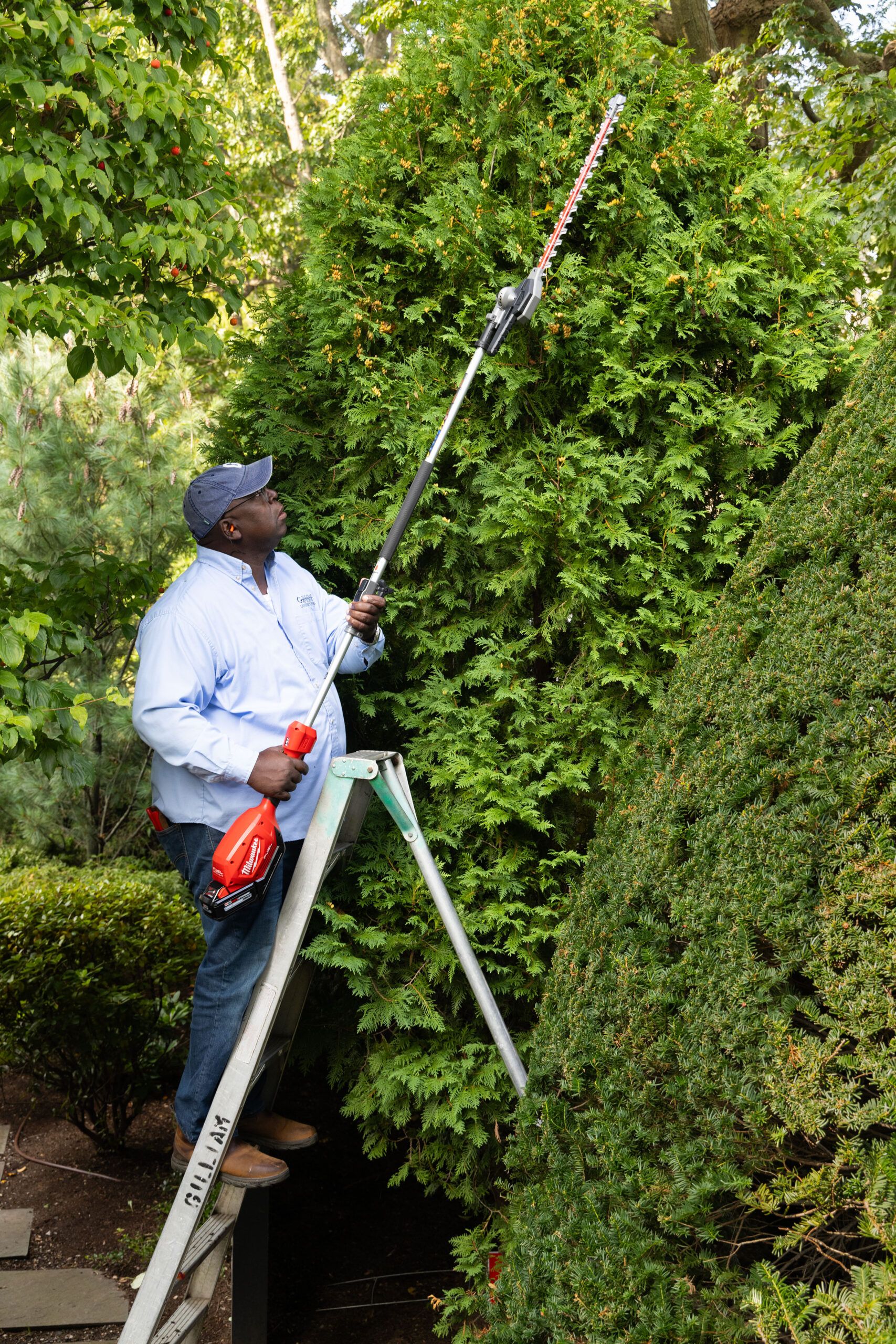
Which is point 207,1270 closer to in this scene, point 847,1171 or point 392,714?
point 392,714

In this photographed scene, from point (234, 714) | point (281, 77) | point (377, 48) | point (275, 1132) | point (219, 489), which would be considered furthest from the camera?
point (377, 48)

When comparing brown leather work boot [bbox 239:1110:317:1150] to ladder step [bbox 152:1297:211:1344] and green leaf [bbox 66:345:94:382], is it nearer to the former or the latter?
ladder step [bbox 152:1297:211:1344]

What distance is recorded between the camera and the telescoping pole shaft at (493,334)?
2754 millimetres

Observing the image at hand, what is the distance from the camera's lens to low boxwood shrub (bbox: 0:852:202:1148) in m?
4.50

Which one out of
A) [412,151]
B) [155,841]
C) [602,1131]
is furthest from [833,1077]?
[155,841]

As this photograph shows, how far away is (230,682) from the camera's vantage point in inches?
114

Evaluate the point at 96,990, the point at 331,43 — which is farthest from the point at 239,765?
the point at 331,43

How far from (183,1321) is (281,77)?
585 inches

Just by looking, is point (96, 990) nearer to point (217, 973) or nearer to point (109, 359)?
point (217, 973)

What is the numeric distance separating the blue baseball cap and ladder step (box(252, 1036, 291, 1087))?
1527mm

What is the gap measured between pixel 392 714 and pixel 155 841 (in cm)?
454

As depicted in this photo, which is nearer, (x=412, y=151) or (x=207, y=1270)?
(x=207, y=1270)

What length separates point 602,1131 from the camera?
1910 mm

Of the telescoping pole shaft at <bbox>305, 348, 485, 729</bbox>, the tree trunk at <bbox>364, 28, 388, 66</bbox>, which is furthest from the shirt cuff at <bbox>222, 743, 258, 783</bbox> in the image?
the tree trunk at <bbox>364, 28, 388, 66</bbox>
